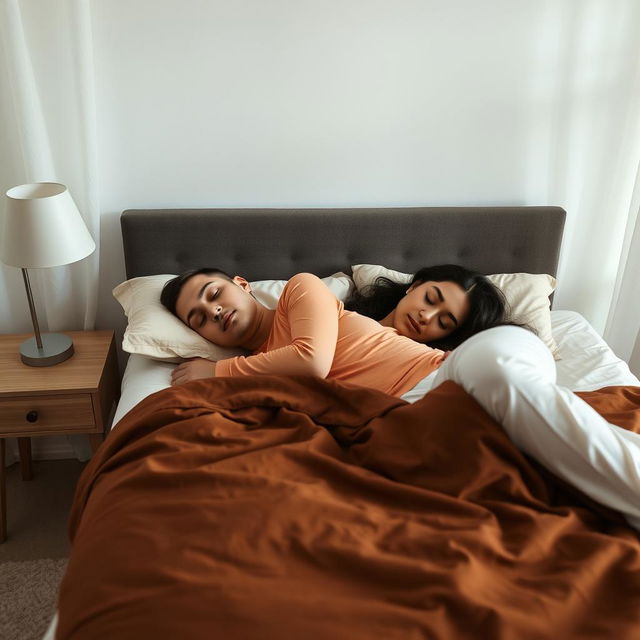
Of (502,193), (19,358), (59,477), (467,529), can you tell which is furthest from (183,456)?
(502,193)

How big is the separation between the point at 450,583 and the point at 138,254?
1621 millimetres

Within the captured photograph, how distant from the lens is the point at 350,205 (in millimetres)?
2393

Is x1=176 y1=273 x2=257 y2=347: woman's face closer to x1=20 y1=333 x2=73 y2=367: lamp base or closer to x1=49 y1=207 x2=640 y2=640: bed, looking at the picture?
x1=49 y1=207 x2=640 y2=640: bed

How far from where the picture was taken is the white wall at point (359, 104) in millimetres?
2119

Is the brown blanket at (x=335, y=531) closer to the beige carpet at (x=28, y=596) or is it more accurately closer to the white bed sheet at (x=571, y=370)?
the white bed sheet at (x=571, y=370)

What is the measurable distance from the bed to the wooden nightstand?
269 millimetres

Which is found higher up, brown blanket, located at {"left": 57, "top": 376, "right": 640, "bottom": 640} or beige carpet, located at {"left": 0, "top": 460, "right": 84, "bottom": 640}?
brown blanket, located at {"left": 57, "top": 376, "right": 640, "bottom": 640}

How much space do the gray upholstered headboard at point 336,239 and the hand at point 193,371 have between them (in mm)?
539

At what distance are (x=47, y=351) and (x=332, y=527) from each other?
1336mm

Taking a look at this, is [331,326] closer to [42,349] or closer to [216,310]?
[216,310]

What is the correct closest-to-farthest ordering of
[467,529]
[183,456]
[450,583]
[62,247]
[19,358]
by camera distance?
[450,583]
[467,529]
[183,456]
[62,247]
[19,358]

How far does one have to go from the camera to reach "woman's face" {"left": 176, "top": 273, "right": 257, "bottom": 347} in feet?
6.22

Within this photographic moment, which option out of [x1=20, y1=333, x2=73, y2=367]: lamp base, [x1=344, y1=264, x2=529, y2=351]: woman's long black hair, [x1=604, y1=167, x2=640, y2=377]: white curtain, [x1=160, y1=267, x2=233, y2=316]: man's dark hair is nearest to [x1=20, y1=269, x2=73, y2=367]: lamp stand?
[x1=20, y1=333, x2=73, y2=367]: lamp base

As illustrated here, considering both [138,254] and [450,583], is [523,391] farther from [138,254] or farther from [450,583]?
[138,254]
